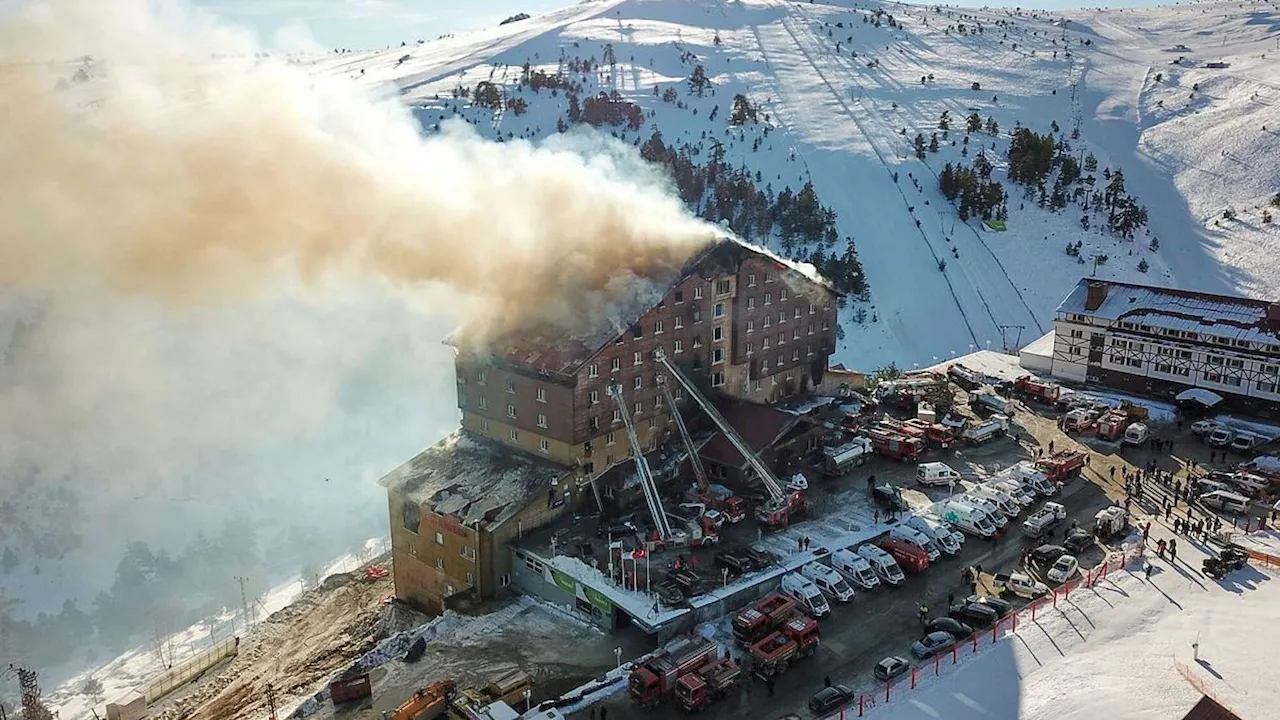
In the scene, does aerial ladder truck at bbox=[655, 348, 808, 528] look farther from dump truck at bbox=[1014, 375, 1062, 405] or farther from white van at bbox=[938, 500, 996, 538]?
dump truck at bbox=[1014, 375, 1062, 405]

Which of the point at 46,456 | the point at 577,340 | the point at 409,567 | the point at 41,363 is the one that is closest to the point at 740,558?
the point at 577,340

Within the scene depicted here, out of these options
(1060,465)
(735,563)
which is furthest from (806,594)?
(1060,465)

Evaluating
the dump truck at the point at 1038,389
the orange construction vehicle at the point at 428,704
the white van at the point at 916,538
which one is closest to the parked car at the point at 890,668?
the white van at the point at 916,538

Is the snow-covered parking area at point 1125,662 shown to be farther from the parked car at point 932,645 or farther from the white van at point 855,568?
the white van at point 855,568

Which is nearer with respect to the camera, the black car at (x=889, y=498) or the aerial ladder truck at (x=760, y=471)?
the aerial ladder truck at (x=760, y=471)

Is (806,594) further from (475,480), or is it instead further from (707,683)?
(475,480)

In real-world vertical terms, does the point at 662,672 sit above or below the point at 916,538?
above
